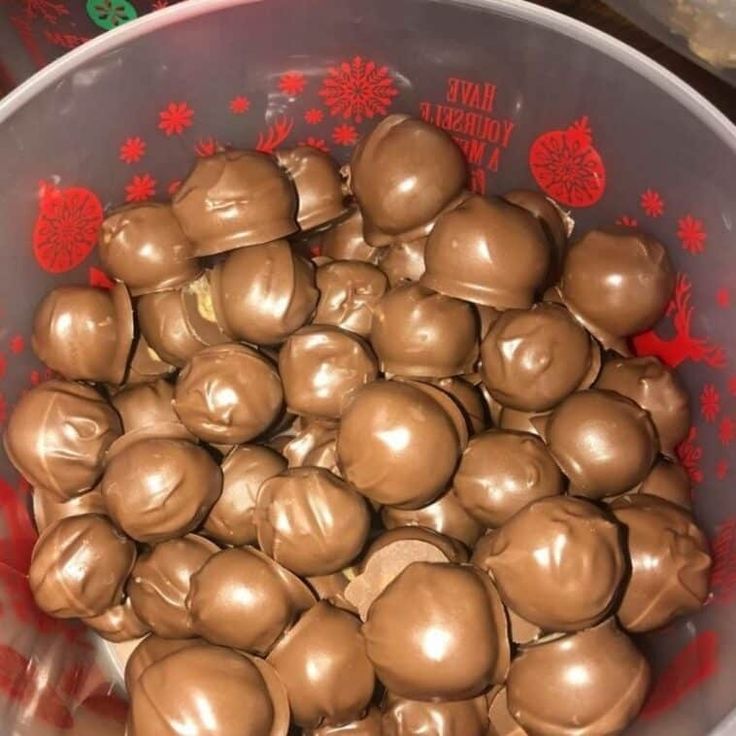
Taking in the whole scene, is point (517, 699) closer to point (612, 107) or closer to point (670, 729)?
point (670, 729)

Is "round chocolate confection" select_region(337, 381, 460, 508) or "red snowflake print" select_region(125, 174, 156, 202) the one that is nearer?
"round chocolate confection" select_region(337, 381, 460, 508)

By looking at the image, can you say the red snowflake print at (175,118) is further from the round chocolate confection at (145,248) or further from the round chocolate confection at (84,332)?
the round chocolate confection at (84,332)

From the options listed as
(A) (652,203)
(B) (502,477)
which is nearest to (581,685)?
(B) (502,477)

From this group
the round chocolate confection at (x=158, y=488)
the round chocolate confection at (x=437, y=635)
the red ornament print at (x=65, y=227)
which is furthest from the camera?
the red ornament print at (x=65, y=227)

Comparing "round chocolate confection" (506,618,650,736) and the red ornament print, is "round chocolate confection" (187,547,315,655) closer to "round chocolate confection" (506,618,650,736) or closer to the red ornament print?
"round chocolate confection" (506,618,650,736)

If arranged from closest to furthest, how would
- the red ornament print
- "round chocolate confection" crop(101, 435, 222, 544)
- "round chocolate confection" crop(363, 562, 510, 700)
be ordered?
"round chocolate confection" crop(363, 562, 510, 700) < "round chocolate confection" crop(101, 435, 222, 544) < the red ornament print

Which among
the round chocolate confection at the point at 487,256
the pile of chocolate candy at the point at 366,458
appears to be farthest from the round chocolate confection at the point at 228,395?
the round chocolate confection at the point at 487,256

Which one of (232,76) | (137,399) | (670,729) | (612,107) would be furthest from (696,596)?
(232,76)

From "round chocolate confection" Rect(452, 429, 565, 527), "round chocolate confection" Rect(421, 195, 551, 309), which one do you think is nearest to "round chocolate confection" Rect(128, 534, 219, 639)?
"round chocolate confection" Rect(452, 429, 565, 527)
